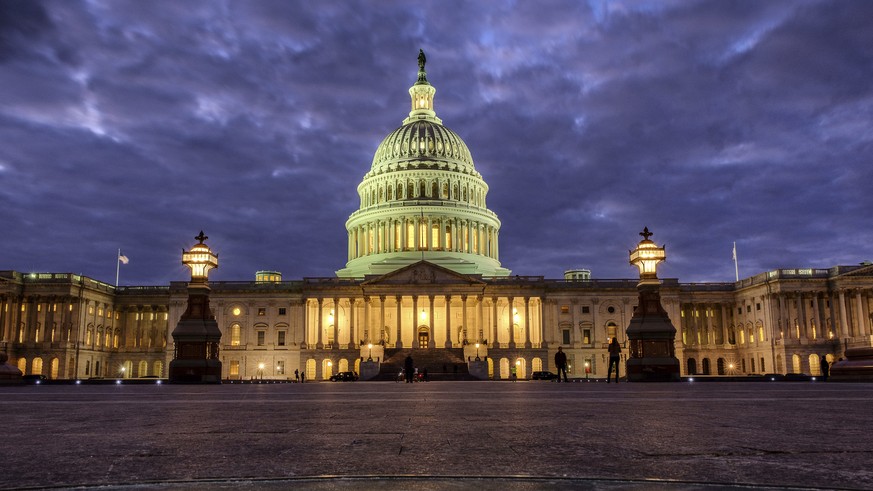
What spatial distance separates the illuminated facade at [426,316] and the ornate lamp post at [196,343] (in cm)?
4830

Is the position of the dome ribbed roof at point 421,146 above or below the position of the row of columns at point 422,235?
above

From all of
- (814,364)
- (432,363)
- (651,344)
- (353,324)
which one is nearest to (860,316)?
(814,364)

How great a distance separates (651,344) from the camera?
44375mm

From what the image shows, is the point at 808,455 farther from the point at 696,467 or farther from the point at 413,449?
the point at 413,449

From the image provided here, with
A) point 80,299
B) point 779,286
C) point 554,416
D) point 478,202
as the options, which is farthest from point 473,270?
point 554,416

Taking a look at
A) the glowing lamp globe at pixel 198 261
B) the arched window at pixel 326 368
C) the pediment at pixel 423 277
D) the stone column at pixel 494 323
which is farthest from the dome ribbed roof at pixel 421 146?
the glowing lamp globe at pixel 198 261

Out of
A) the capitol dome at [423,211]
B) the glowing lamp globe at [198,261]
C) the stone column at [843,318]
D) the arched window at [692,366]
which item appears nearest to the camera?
the glowing lamp globe at [198,261]

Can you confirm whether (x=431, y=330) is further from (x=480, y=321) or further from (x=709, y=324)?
(x=709, y=324)

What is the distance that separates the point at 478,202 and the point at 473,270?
1851 centimetres

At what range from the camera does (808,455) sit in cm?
610

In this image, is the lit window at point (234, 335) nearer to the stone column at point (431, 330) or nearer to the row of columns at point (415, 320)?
the row of columns at point (415, 320)

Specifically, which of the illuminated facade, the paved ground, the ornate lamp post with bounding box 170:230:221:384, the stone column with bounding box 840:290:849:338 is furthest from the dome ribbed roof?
the paved ground

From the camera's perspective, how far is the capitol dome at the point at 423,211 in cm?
12019

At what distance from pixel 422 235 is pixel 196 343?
76890mm
